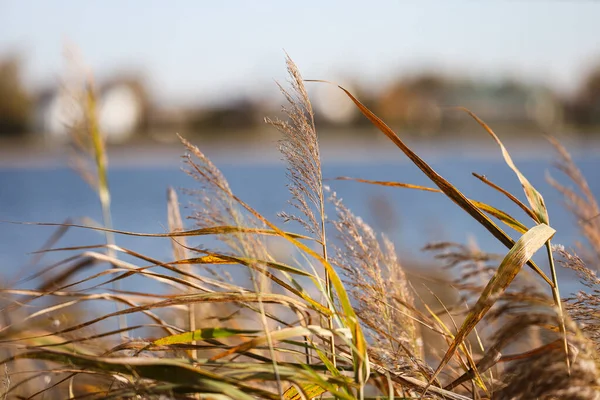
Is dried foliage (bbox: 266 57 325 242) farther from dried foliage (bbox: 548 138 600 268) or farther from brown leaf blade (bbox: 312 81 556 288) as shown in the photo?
dried foliage (bbox: 548 138 600 268)

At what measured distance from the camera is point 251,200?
17.2 m

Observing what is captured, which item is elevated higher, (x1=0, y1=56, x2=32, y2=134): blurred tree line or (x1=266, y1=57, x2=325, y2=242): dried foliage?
(x1=0, y1=56, x2=32, y2=134): blurred tree line

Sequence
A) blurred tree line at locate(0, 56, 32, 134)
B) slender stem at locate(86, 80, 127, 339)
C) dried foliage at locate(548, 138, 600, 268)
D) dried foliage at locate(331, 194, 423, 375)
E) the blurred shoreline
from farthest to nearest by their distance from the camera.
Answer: blurred tree line at locate(0, 56, 32, 134) → the blurred shoreline → slender stem at locate(86, 80, 127, 339) → dried foliage at locate(548, 138, 600, 268) → dried foliage at locate(331, 194, 423, 375)

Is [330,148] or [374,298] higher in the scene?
[374,298]

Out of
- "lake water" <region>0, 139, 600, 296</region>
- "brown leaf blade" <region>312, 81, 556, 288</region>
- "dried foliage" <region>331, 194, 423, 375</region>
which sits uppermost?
"brown leaf blade" <region>312, 81, 556, 288</region>

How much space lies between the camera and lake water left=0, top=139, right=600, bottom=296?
8.77 m

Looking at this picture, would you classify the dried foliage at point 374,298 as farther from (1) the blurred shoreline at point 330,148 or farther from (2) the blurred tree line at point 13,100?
(2) the blurred tree line at point 13,100

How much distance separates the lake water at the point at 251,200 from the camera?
8.77 meters

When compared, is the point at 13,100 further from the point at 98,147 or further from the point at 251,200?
the point at 98,147

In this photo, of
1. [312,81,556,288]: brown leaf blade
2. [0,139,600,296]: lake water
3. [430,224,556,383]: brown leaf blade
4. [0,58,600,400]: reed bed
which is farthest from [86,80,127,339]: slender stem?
[0,139,600,296]: lake water

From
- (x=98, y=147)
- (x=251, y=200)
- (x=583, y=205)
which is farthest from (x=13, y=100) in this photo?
(x=583, y=205)

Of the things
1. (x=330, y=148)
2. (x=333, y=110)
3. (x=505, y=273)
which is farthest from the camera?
(x=333, y=110)

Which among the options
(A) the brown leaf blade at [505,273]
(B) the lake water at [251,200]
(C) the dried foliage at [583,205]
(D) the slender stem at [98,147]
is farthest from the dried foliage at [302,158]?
(B) the lake water at [251,200]

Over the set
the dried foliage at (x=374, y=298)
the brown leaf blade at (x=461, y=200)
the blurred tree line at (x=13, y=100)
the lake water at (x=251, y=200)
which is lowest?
the lake water at (x=251, y=200)
